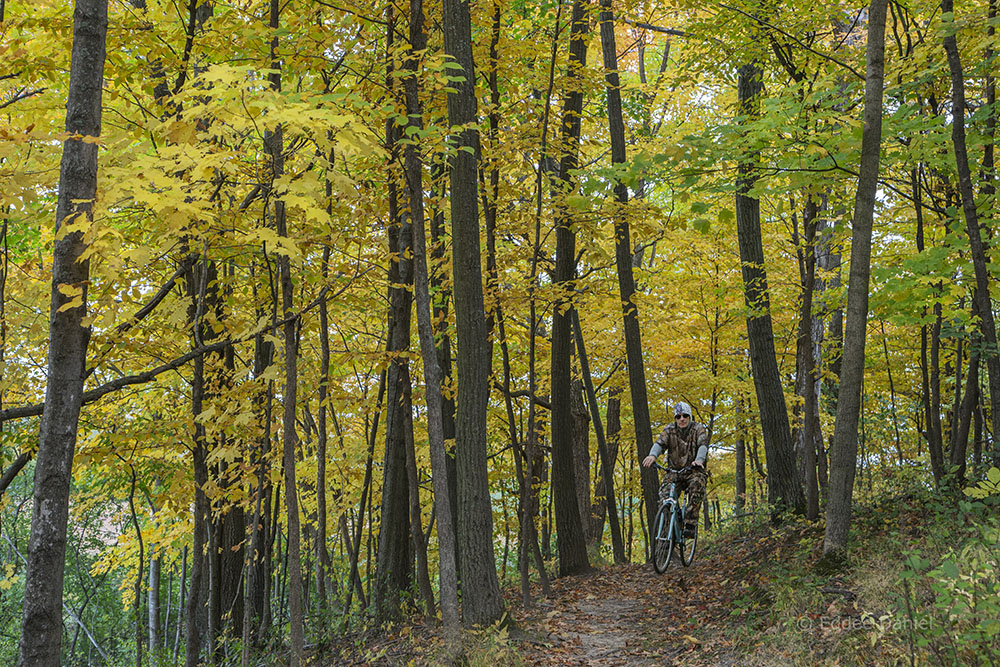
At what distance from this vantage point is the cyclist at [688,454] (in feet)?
27.9

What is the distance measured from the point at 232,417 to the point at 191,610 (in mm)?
2130

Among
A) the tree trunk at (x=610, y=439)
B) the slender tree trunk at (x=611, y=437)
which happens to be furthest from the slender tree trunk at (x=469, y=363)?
the slender tree trunk at (x=611, y=437)

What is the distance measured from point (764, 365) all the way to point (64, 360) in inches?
348

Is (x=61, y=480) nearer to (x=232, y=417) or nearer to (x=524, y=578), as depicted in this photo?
(x=232, y=417)

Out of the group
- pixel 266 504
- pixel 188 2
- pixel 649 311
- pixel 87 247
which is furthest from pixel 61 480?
pixel 649 311

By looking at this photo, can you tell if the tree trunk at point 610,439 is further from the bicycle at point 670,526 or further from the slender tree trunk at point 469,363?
the slender tree trunk at point 469,363

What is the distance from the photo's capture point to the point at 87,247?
13.6 ft

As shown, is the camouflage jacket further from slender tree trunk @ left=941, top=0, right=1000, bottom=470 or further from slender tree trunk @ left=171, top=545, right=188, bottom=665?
slender tree trunk @ left=171, top=545, right=188, bottom=665

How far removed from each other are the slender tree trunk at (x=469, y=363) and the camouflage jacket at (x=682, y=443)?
2.98 m

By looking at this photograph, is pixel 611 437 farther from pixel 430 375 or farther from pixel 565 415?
pixel 430 375

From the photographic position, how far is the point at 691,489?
28.0ft

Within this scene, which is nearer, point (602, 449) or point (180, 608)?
point (602, 449)

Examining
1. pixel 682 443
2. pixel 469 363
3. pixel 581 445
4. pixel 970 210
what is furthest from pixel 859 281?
pixel 581 445

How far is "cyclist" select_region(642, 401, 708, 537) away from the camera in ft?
27.9
